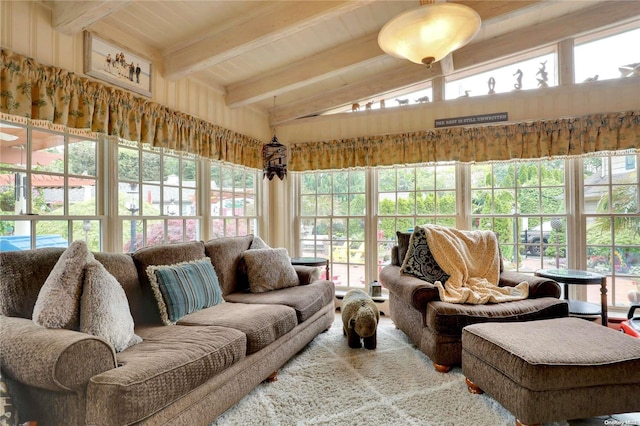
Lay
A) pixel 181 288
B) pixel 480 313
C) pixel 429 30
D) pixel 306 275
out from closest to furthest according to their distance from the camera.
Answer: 1. pixel 429 30
2. pixel 181 288
3. pixel 480 313
4. pixel 306 275

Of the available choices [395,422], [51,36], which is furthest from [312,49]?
[395,422]

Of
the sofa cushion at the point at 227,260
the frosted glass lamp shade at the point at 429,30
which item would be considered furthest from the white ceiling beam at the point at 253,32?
the sofa cushion at the point at 227,260

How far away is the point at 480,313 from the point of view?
233 centimetres

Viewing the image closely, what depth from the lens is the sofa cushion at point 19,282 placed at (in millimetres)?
1614

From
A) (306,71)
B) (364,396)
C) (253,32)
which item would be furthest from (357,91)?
(364,396)

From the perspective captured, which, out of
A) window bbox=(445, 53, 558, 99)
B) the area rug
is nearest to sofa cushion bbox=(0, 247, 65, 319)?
the area rug

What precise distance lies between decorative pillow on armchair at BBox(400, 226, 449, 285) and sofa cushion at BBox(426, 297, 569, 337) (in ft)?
1.40

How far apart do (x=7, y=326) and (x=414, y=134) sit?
375 centimetres

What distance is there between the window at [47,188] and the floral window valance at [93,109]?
0.19 metres

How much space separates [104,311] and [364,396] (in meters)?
1.52

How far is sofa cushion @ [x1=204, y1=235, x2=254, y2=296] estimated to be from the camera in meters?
2.82

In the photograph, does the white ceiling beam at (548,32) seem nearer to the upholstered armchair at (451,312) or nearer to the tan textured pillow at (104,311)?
the upholstered armchair at (451,312)

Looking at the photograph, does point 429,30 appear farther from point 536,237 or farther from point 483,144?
point 536,237

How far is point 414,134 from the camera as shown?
156 inches
